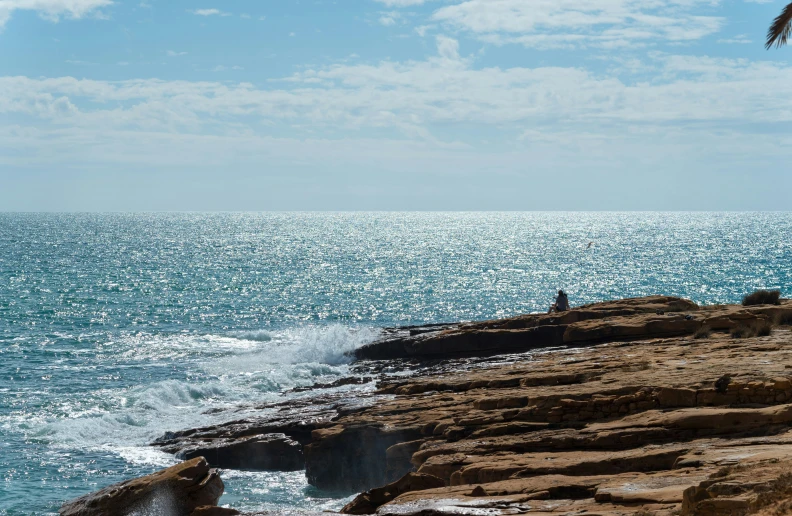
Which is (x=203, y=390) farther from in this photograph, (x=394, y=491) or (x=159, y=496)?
(x=394, y=491)

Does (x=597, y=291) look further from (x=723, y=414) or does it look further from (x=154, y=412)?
(x=723, y=414)

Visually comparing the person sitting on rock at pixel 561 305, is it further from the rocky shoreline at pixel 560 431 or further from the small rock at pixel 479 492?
the small rock at pixel 479 492

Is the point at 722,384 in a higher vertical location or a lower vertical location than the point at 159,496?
higher

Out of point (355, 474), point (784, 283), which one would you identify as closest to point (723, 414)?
point (355, 474)

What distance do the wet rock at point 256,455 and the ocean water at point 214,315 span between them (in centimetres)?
56

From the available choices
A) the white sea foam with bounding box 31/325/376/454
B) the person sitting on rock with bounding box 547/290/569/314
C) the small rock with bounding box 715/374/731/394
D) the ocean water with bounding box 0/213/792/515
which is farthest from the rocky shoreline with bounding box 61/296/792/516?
the person sitting on rock with bounding box 547/290/569/314

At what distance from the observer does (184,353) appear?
A: 4981cm

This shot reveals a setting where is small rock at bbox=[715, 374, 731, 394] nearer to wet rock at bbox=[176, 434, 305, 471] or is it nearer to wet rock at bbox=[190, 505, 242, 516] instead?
wet rock at bbox=[190, 505, 242, 516]

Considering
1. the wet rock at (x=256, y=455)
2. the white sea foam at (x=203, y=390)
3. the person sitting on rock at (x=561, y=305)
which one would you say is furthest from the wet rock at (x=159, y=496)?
the person sitting on rock at (x=561, y=305)

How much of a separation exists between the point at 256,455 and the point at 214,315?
40.9 metres

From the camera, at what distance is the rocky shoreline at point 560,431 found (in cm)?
1431

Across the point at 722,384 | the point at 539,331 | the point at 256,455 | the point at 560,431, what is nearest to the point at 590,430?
the point at 560,431

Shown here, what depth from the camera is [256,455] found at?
91.2 feet

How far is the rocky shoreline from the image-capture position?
1431 cm
